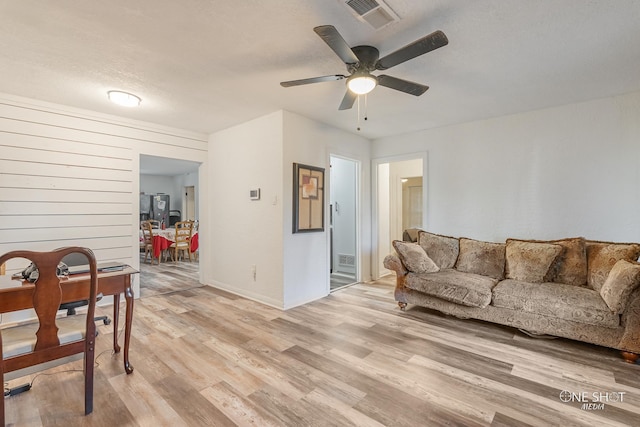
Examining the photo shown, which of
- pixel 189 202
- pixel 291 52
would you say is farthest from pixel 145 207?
pixel 291 52

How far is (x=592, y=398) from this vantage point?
190 cm

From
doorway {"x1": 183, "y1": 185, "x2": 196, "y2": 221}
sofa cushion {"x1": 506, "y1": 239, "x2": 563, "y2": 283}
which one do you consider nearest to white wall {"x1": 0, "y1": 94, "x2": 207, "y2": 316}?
sofa cushion {"x1": 506, "y1": 239, "x2": 563, "y2": 283}

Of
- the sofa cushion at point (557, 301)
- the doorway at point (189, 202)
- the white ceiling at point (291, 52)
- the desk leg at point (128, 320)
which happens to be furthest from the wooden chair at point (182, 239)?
the sofa cushion at point (557, 301)

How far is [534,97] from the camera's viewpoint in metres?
3.23

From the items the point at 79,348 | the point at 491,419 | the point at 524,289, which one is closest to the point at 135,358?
the point at 79,348

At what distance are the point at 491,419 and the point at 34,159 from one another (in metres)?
4.92

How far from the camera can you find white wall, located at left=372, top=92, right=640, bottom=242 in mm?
3174

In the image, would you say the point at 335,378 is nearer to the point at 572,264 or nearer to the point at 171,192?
the point at 572,264

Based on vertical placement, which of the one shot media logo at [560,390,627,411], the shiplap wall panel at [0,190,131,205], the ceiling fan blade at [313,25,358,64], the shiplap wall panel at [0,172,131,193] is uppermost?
the ceiling fan blade at [313,25,358,64]

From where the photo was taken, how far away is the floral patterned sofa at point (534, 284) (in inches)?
94.3

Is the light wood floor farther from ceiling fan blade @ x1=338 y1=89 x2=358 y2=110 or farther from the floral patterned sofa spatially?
ceiling fan blade @ x1=338 y1=89 x2=358 y2=110

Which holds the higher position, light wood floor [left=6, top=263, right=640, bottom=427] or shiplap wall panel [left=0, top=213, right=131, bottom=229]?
shiplap wall panel [left=0, top=213, right=131, bottom=229]

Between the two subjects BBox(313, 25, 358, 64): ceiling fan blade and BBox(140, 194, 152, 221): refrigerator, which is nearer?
BBox(313, 25, 358, 64): ceiling fan blade

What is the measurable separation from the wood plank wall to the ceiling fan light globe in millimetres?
3291
